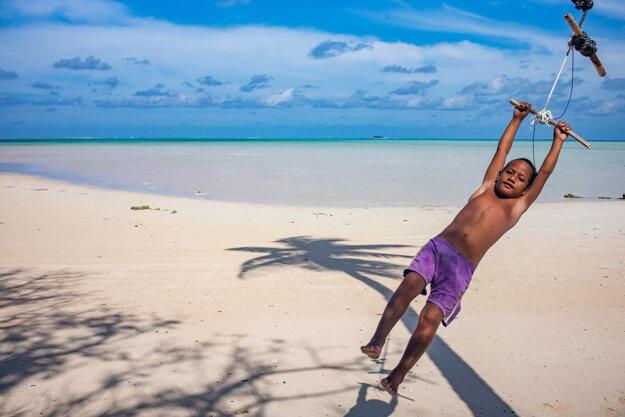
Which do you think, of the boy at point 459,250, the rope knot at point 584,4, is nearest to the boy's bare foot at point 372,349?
the boy at point 459,250

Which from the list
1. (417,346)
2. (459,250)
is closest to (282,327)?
(417,346)

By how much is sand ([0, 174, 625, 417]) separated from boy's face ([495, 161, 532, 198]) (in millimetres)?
1741

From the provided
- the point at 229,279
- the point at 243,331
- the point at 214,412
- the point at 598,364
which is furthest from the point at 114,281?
the point at 598,364

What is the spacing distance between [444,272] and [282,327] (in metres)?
2.52

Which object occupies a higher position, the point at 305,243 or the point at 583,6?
the point at 583,6

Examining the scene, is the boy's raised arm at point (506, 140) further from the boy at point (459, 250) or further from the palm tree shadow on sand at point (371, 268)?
the palm tree shadow on sand at point (371, 268)

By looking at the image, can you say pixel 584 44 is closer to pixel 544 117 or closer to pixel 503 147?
pixel 544 117

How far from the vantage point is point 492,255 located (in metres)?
9.70

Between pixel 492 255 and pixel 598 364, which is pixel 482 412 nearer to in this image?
pixel 598 364

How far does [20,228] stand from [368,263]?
Result: 25.7ft

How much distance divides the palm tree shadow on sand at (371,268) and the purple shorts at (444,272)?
94 cm

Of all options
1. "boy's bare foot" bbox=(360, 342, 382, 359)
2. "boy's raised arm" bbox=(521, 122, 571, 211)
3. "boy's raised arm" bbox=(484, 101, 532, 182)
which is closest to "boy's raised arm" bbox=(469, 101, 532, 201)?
"boy's raised arm" bbox=(484, 101, 532, 182)

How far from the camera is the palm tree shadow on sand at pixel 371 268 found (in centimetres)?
439

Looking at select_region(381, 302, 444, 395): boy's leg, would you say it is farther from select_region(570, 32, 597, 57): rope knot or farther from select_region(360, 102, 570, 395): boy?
select_region(570, 32, 597, 57): rope knot
